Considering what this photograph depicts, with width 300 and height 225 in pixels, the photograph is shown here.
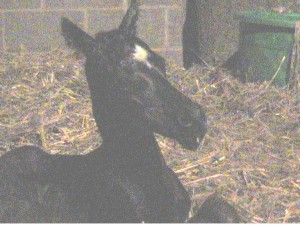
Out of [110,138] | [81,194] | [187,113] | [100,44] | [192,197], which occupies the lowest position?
[192,197]

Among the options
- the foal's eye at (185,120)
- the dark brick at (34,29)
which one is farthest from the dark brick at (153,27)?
the foal's eye at (185,120)

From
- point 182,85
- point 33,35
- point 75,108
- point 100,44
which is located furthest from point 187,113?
point 33,35

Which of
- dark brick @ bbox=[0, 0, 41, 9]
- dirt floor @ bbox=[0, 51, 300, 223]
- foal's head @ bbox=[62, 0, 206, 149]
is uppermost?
foal's head @ bbox=[62, 0, 206, 149]

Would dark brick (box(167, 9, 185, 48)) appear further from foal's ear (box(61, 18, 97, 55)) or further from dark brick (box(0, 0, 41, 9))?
foal's ear (box(61, 18, 97, 55))

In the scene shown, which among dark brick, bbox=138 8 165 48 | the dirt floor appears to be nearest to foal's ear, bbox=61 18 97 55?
the dirt floor

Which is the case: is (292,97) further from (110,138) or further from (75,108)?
(110,138)

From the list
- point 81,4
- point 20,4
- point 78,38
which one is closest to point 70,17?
point 81,4

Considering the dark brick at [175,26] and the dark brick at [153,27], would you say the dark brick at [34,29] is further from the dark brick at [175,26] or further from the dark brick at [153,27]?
the dark brick at [175,26]

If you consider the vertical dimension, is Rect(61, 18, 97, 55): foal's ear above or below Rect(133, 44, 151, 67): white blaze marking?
above
